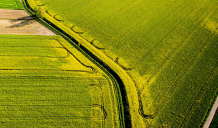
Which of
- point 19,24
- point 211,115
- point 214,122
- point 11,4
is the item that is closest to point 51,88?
point 19,24

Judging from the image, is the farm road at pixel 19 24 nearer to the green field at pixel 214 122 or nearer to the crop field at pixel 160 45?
the crop field at pixel 160 45

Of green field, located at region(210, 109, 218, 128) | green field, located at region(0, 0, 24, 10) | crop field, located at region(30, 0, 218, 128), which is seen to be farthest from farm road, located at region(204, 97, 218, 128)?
green field, located at region(0, 0, 24, 10)

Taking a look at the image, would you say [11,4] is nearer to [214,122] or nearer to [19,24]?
[19,24]

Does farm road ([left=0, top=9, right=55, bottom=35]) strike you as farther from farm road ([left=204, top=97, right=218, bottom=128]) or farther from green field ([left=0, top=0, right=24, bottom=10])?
farm road ([left=204, top=97, right=218, bottom=128])

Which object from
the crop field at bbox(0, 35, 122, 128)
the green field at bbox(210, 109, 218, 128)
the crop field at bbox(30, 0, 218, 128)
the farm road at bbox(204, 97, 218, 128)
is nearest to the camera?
the crop field at bbox(0, 35, 122, 128)

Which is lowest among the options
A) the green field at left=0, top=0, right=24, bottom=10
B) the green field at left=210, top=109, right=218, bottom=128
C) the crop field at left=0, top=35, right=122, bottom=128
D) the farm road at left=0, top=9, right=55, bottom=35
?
the green field at left=210, top=109, right=218, bottom=128

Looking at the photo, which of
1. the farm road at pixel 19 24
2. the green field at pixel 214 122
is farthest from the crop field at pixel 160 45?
the farm road at pixel 19 24
